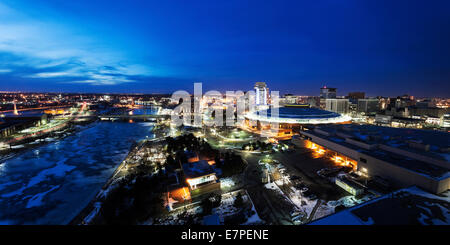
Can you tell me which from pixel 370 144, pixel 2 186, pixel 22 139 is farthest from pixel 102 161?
pixel 370 144

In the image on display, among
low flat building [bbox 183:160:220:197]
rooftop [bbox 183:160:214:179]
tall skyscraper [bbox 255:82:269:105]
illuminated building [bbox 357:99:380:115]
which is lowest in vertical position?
low flat building [bbox 183:160:220:197]

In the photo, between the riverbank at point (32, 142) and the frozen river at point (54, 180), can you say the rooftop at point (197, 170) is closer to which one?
the frozen river at point (54, 180)

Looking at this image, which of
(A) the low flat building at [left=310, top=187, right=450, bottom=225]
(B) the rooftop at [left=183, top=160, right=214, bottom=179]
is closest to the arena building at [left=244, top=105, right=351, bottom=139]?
(B) the rooftop at [left=183, top=160, right=214, bottom=179]

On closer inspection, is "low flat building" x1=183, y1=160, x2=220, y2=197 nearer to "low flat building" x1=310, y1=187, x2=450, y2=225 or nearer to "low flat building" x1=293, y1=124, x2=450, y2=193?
"low flat building" x1=310, y1=187, x2=450, y2=225

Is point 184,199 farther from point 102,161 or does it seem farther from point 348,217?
point 102,161

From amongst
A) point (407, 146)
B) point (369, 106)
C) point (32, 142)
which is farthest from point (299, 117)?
point (369, 106)

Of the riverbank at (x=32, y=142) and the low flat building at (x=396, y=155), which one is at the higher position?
the low flat building at (x=396, y=155)

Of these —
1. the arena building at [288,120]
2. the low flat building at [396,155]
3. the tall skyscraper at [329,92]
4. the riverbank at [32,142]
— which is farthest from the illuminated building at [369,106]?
the riverbank at [32,142]
